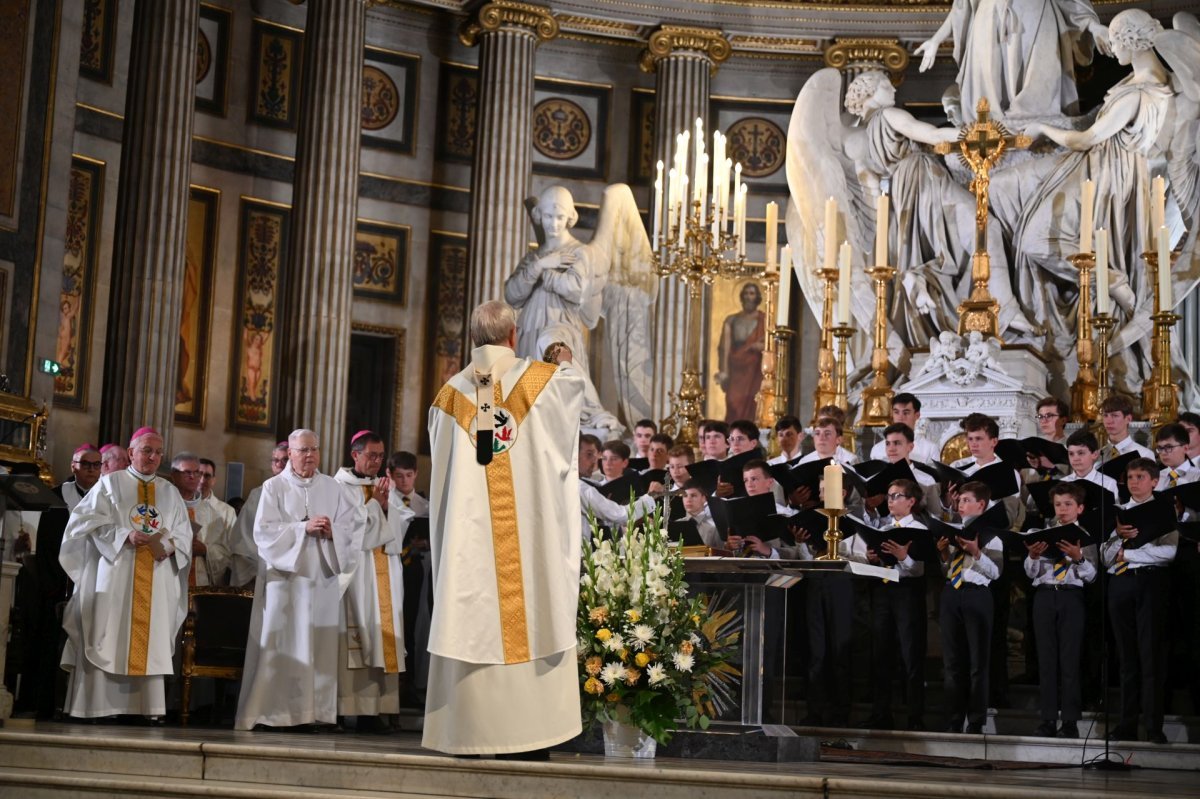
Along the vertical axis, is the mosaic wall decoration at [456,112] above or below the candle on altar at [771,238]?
above

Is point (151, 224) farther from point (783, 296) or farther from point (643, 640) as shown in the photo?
point (643, 640)

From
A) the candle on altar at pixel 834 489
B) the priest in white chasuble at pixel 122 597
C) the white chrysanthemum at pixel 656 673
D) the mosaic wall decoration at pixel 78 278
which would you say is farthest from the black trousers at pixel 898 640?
the mosaic wall decoration at pixel 78 278

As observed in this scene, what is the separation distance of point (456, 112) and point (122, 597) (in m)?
12.5

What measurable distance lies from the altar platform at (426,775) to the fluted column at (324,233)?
9756 millimetres

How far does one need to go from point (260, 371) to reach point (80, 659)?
10.6 m

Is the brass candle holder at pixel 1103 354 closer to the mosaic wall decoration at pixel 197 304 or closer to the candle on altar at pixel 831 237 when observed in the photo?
the candle on altar at pixel 831 237

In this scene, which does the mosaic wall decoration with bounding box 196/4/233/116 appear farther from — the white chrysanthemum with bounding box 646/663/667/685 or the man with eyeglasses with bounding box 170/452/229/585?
the white chrysanthemum with bounding box 646/663/667/685

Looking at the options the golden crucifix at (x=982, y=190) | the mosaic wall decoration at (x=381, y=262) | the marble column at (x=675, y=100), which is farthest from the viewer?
the mosaic wall decoration at (x=381, y=262)

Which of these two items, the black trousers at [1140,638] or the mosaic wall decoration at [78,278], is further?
the mosaic wall decoration at [78,278]

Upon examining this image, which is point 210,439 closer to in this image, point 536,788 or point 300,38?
point 300,38

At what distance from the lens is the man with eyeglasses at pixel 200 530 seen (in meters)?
10.1

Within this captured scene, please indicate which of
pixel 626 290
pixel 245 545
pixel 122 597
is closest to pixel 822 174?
pixel 626 290

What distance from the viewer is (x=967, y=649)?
9.04 meters

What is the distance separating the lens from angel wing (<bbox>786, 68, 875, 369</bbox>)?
1507 cm
